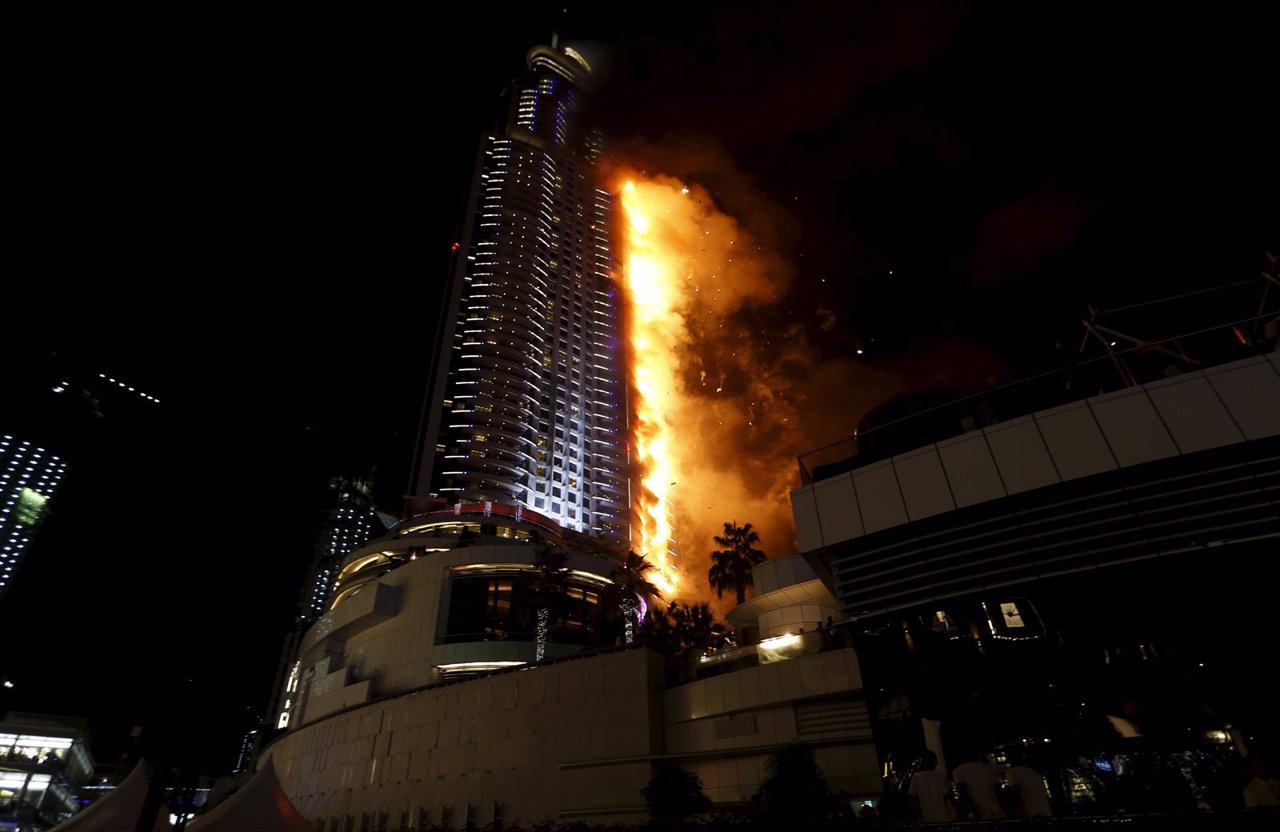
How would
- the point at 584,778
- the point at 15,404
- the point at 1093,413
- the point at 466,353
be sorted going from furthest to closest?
the point at 15,404, the point at 466,353, the point at 584,778, the point at 1093,413

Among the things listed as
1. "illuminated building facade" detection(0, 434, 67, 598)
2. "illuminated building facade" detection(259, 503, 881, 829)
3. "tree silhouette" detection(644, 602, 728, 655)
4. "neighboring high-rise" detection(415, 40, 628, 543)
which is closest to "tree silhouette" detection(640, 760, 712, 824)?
"illuminated building facade" detection(259, 503, 881, 829)

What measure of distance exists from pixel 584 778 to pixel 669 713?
395 cm

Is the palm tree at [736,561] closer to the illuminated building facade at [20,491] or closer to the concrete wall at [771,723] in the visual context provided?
the concrete wall at [771,723]

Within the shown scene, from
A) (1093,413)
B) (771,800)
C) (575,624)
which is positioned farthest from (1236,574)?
(575,624)

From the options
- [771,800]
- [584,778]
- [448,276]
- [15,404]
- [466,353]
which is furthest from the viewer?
[15,404]

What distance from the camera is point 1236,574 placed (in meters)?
11.4

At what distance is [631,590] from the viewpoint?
56.9 metres

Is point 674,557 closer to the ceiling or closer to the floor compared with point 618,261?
closer to the floor

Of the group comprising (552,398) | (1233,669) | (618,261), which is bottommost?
(1233,669)

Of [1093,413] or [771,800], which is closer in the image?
[1093,413]

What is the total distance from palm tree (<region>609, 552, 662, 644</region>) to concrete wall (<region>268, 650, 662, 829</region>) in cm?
2374

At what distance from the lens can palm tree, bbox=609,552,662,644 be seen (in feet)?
178

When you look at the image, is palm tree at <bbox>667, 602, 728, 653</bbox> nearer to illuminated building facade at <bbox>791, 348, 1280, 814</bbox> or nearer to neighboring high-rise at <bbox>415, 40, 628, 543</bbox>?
neighboring high-rise at <bbox>415, 40, 628, 543</bbox>

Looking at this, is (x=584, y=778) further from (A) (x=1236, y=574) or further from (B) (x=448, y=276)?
(B) (x=448, y=276)
